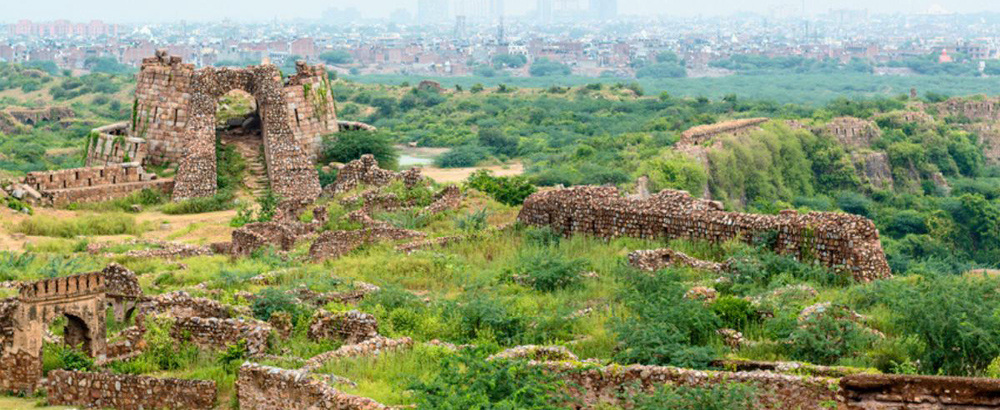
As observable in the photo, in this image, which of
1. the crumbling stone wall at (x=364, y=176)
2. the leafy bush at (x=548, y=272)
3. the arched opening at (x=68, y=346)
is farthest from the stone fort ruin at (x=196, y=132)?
the arched opening at (x=68, y=346)

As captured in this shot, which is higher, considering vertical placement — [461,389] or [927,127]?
[461,389]

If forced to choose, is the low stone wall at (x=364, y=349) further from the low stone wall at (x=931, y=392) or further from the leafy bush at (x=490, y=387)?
the low stone wall at (x=931, y=392)

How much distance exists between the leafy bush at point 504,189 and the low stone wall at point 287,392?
12652 millimetres

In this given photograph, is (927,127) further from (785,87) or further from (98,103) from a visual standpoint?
(785,87)

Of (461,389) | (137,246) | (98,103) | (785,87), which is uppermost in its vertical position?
(461,389)

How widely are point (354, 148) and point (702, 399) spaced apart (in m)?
20.1

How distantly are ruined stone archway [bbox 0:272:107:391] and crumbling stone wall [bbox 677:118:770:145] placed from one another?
48.1m

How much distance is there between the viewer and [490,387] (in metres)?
13.4

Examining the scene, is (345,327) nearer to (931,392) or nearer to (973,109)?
(931,392)

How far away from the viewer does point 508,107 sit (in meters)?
92.6

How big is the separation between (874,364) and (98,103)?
86937mm

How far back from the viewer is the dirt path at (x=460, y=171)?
4766 centimetres

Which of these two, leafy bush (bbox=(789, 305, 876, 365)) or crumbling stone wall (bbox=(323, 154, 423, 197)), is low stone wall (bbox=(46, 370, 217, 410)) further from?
crumbling stone wall (bbox=(323, 154, 423, 197))

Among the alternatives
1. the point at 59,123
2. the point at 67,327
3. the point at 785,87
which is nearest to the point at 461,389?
the point at 67,327
